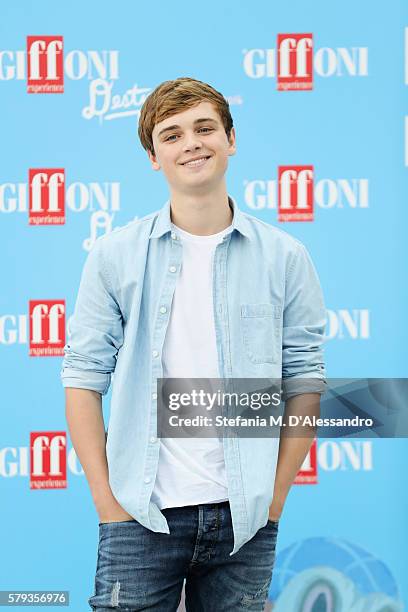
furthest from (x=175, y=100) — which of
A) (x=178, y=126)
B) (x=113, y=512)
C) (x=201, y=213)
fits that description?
(x=113, y=512)

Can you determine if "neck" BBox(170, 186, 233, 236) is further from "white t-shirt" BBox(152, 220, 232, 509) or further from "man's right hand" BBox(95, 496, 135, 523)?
"man's right hand" BBox(95, 496, 135, 523)

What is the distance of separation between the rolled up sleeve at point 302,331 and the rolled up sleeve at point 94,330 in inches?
11.8

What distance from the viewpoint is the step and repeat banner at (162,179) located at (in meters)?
2.21

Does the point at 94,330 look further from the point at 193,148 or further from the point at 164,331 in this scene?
the point at 193,148

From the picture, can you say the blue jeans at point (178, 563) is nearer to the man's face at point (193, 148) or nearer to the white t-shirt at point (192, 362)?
the white t-shirt at point (192, 362)

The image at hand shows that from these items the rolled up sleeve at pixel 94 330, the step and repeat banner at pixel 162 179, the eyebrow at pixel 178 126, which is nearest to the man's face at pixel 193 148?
the eyebrow at pixel 178 126

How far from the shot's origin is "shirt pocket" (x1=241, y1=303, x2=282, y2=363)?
1.40 m

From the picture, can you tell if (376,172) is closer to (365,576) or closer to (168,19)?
(168,19)

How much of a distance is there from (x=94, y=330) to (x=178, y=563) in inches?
16.2

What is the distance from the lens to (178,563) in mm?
1341

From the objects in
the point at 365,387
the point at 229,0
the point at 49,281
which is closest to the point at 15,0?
the point at 229,0

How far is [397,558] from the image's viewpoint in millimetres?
2285

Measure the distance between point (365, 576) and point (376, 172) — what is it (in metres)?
1.13

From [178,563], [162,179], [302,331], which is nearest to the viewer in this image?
[178,563]
